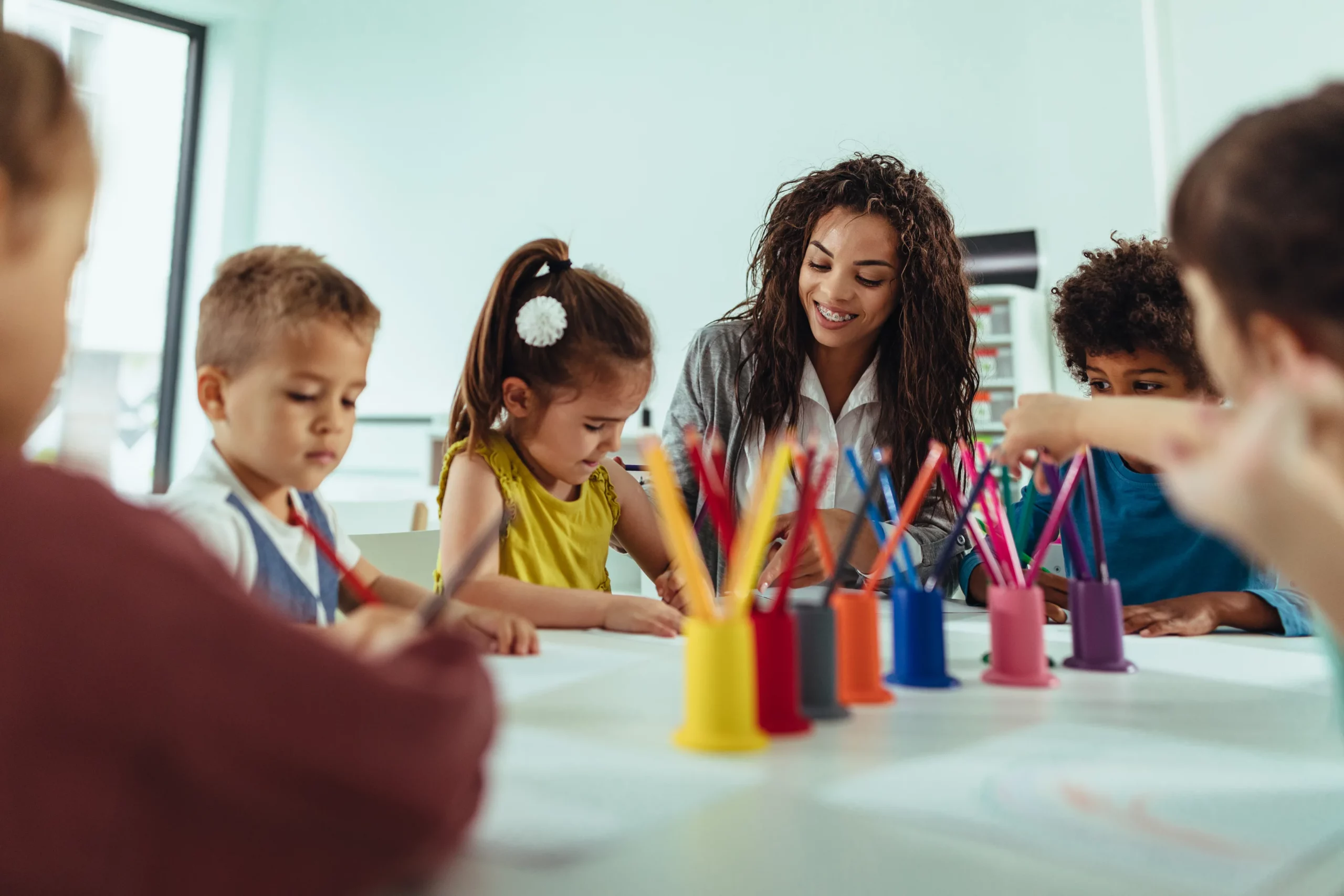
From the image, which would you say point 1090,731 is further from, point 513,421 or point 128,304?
point 128,304

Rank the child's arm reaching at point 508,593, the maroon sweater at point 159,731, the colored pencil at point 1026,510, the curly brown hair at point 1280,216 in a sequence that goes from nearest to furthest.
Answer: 1. the maroon sweater at point 159,731
2. the curly brown hair at point 1280,216
3. the colored pencil at point 1026,510
4. the child's arm reaching at point 508,593

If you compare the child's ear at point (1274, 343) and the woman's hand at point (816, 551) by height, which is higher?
the child's ear at point (1274, 343)

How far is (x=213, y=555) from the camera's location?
Result: 0.98 feet

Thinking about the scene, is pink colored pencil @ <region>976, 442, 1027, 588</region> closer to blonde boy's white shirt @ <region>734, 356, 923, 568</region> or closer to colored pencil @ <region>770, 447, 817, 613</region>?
colored pencil @ <region>770, 447, 817, 613</region>

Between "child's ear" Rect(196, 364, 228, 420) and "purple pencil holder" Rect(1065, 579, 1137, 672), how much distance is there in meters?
0.63

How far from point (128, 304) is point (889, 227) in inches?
162

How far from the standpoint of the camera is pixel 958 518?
65cm

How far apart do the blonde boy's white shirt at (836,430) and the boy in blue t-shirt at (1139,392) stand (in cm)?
25

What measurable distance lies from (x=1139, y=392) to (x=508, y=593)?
76cm

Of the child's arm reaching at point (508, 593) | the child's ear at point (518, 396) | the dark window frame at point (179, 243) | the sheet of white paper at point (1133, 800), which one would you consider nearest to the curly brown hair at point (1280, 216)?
the sheet of white paper at point (1133, 800)

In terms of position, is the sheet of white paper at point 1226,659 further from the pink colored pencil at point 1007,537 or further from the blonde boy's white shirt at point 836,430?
the blonde boy's white shirt at point 836,430

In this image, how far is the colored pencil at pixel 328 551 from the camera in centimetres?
64

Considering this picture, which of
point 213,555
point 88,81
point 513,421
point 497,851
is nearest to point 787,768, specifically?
point 497,851

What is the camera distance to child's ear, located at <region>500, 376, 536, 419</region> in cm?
105
